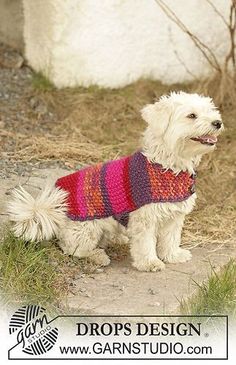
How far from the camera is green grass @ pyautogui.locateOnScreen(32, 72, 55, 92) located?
24.2 feet

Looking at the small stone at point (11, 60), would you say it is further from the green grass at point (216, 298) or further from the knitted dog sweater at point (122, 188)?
the green grass at point (216, 298)

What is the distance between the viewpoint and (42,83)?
7.42 m

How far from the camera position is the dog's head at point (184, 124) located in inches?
189

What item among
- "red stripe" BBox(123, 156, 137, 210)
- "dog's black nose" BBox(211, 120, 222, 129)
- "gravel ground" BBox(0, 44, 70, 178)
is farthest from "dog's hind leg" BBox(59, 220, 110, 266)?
"gravel ground" BBox(0, 44, 70, 178)

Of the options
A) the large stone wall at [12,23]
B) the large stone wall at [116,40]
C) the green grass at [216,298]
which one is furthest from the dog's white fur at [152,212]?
the large stone wall at [12,23]

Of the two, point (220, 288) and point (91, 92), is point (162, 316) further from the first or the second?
point (91, 92)

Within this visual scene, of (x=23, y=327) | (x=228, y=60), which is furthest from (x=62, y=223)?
(x=228, y=60)

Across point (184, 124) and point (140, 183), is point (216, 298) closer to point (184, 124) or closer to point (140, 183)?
point (140, 183)

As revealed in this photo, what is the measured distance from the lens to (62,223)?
5.18 meters

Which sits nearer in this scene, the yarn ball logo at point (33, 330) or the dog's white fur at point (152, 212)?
the yarn ball logo at point (33, 330)

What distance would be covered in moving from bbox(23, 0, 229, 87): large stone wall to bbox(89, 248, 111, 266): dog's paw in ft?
8.47

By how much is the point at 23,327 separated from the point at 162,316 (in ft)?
2.37

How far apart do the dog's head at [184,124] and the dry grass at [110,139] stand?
0.97 metres

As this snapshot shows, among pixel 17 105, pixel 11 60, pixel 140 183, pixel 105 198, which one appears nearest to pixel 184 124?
pixel 140 183
